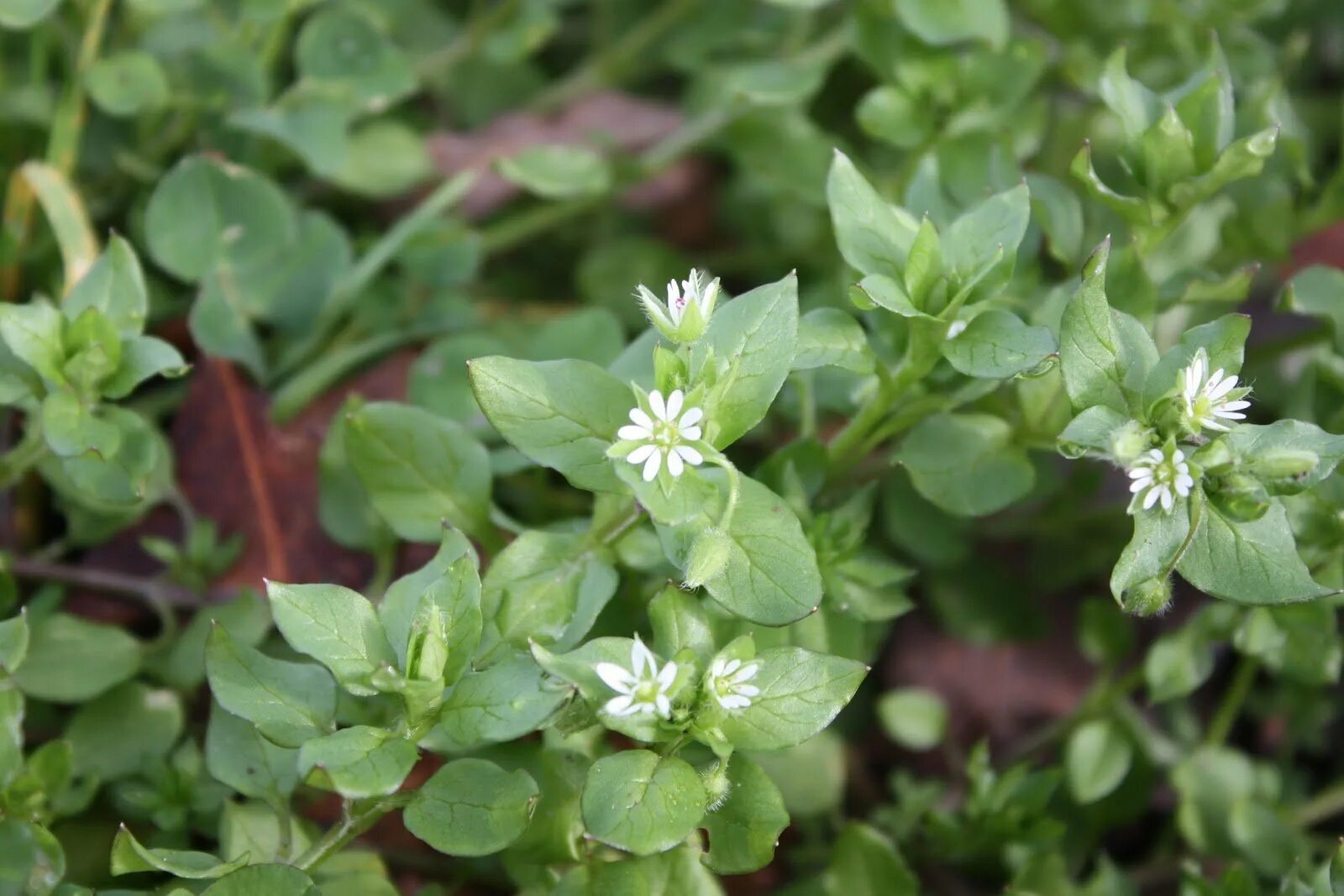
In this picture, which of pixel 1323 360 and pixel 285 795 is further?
pixel 1323 360

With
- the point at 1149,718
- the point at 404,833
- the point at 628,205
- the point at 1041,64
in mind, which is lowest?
the point at 1149,718

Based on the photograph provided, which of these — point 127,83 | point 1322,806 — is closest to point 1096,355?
point 1322,806

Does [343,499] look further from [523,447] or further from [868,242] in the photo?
[868,242]

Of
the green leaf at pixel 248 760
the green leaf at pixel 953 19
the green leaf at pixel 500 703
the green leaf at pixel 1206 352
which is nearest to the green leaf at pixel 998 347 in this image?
the green leaf at pixel 1206 352

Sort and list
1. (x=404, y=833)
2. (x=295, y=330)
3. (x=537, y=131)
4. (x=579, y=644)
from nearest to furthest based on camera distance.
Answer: (x=579, y=644) → (x=404, y=833) → (x=295, y=330) → (x=537, y=131)

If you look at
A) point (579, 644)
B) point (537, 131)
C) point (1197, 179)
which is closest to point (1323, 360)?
point (1197, 179)

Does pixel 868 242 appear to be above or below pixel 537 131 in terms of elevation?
above

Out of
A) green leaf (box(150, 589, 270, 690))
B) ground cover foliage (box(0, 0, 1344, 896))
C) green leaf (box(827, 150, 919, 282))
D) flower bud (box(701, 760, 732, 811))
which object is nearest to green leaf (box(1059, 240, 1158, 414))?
ground cover foliage (box(0, 0, 1344, 896))

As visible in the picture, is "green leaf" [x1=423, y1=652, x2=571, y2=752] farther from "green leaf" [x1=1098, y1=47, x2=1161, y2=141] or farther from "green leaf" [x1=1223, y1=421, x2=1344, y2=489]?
"green leaf" [x1=1098, y1=47, x2=1161, y2=141]
